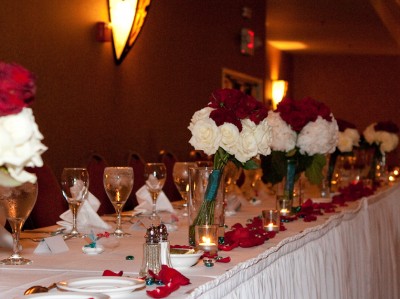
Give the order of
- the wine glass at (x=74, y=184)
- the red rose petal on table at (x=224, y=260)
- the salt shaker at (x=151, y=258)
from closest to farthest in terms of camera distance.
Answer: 1. the salt shaker at (x=151, y=258)
2. the red rose petal on table at (x=224, y=260)
3. the wine glass at (x=74, y=184)

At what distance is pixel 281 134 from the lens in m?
3.60

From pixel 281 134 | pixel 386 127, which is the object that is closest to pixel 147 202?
pixel 281 134

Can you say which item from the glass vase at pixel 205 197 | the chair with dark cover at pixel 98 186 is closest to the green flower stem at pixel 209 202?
the glass vase at pixel 205 197

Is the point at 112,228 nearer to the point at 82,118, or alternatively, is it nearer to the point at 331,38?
the point at 82,118

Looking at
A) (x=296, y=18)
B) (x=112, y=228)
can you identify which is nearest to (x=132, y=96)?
(x=112, y=228)

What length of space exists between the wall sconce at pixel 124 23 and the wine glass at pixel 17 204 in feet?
12.3

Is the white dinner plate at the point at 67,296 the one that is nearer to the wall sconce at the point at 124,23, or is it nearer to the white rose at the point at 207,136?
→ the white rose at the point at 207,136

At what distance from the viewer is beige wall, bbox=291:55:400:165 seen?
15008 mm

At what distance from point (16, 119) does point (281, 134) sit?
2511mm

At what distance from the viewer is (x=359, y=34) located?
41.1ft

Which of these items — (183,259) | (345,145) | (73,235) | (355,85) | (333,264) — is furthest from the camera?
(355,85)

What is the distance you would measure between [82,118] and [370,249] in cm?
211

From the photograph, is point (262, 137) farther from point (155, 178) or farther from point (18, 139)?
point (18, 139)

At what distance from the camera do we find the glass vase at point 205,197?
237 cm
